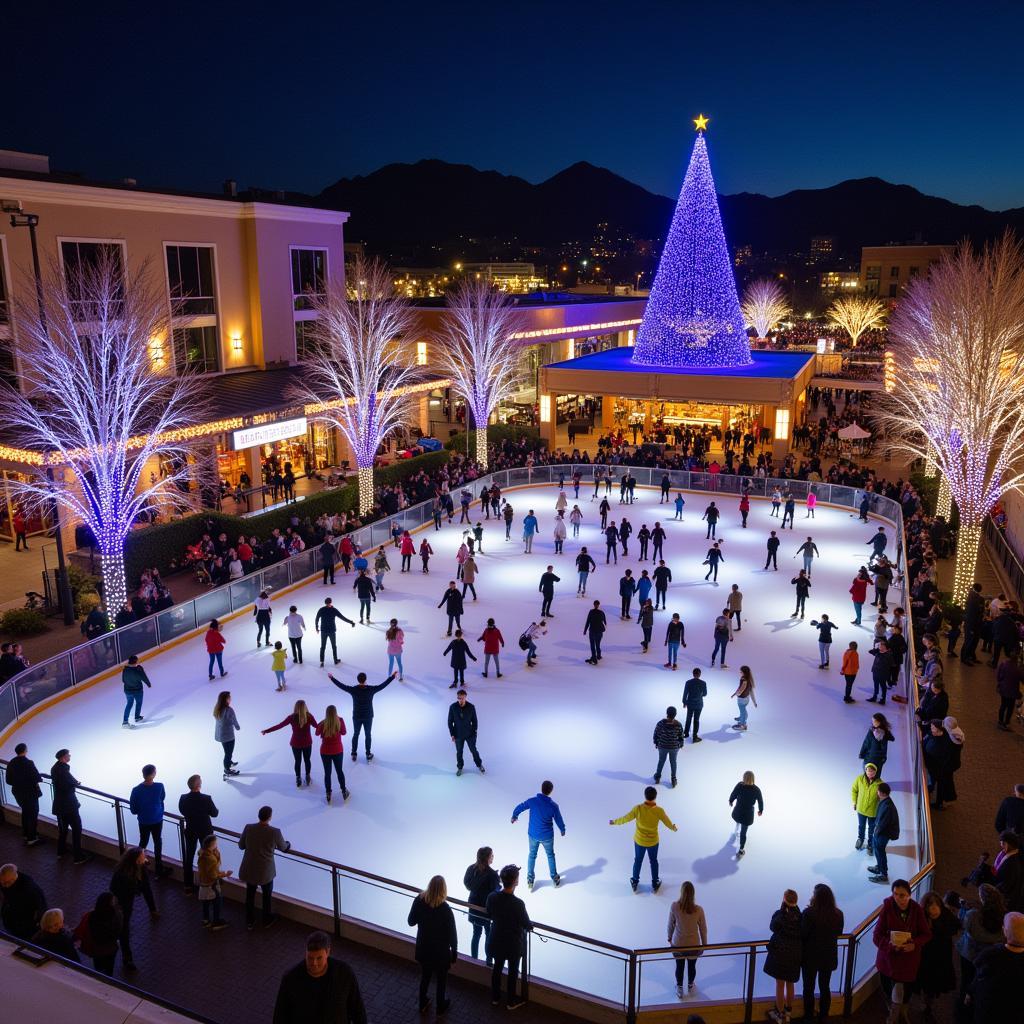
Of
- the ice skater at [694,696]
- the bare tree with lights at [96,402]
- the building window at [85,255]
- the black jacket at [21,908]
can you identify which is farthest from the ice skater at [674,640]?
the building window at [85,255]

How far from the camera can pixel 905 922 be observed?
6199 millimetres

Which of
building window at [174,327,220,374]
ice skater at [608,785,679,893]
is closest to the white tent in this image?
building window at [174,327,220,374]

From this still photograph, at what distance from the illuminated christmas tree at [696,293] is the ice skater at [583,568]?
19210 millimetres

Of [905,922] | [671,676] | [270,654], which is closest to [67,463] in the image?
[270,654]

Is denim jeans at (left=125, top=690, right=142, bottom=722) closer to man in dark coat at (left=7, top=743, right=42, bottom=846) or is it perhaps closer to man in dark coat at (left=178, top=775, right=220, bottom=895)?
man in dark coat at (left=7, top=743, right=42, bottom=846)

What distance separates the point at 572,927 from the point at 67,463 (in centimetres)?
1450

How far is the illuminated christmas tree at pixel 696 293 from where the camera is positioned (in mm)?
33656

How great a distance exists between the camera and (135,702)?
13.0 m

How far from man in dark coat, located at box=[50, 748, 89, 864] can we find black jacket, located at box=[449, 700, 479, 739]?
4.26m

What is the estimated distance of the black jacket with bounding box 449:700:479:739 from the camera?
10570 mm

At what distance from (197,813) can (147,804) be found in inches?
26.0

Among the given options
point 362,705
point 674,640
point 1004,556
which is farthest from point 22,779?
point 1004,556

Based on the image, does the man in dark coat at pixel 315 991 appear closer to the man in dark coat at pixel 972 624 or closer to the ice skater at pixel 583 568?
the ice skater at pixel 583 568

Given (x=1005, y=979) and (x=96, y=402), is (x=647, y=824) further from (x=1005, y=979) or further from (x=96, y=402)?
(x=96, y=402)
